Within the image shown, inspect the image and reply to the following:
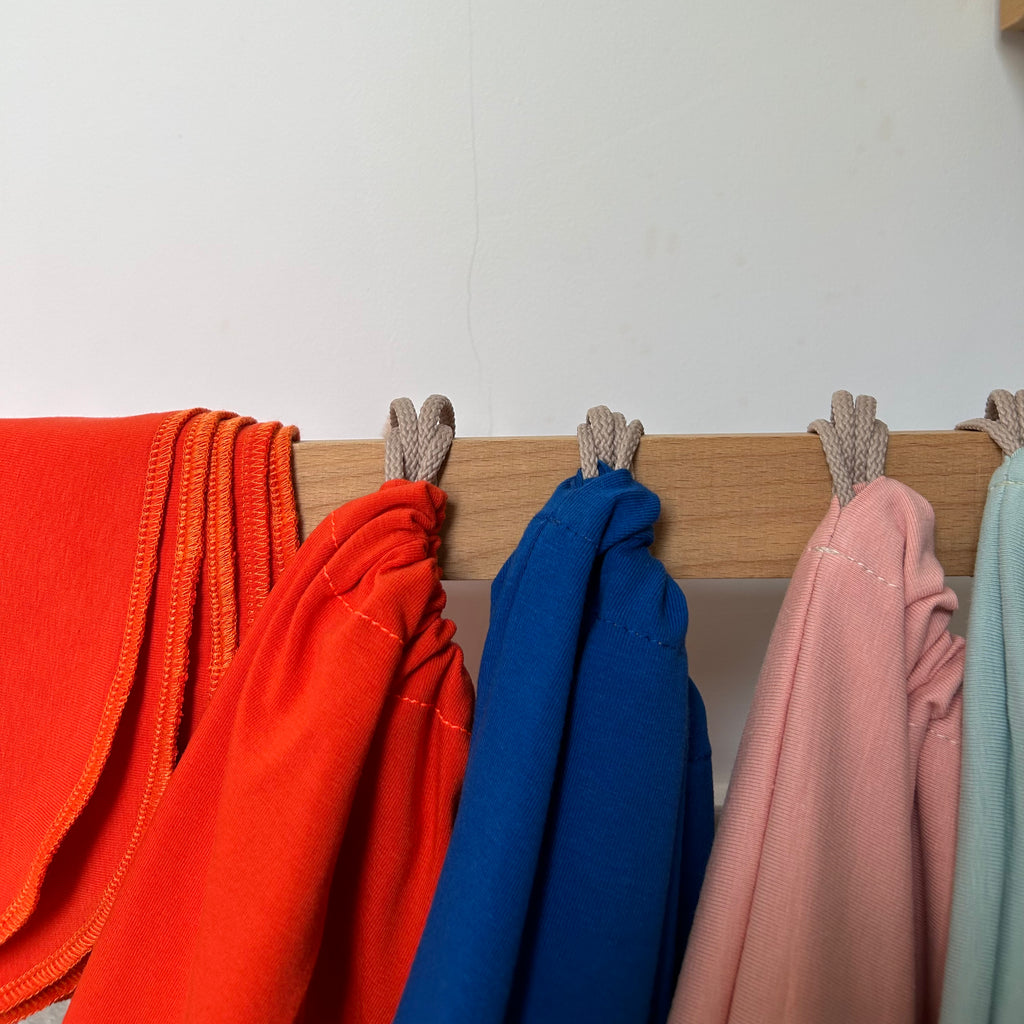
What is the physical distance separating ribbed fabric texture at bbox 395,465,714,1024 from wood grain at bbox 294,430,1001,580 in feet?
0.12

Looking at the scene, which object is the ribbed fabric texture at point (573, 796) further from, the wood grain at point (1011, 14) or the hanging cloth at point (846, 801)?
the wood grain at point (1011, 14)

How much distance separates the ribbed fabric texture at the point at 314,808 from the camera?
0.33 m

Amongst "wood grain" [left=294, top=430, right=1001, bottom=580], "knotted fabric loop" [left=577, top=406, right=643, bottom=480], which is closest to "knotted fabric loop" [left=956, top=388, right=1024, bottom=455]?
"wood grain" [left=294, top=430, right=1001, bottom=580]

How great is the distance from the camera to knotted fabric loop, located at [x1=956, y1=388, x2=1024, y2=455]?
15.7 inches

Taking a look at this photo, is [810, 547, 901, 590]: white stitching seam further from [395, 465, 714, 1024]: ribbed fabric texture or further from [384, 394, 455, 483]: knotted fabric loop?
[384, 394, 455, 483]: knotted fabric loop

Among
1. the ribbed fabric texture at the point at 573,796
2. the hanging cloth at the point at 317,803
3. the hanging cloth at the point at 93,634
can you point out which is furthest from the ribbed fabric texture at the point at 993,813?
the hanging cloth at the point at 93,634

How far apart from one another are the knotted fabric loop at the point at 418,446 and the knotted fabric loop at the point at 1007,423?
276mm

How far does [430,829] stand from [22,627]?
221 mm

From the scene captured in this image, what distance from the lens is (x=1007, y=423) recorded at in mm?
402

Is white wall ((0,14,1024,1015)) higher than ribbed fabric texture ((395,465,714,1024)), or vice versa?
white wall ((0,14,1024,1015))

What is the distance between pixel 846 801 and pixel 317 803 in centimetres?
23

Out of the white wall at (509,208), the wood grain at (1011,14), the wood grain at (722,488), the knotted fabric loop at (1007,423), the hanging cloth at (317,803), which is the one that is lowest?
the hanging cloth at (317,803)

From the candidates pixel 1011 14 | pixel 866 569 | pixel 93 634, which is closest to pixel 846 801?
pixel 866 569

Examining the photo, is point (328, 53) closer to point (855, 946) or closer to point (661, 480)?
point (661, 480)
